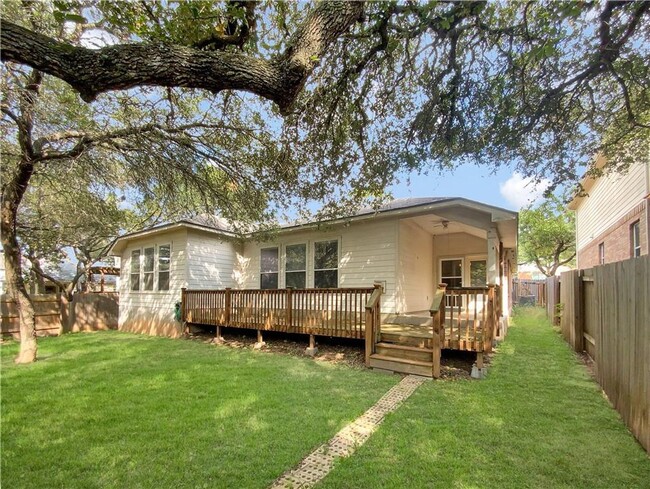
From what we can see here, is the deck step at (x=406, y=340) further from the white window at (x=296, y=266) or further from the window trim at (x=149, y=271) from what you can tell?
A: the window trim at (x=149, y=271)

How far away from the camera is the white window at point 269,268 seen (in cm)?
1103

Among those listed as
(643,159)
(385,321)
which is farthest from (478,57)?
(385,321)

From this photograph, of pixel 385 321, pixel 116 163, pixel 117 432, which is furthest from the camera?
pixel 385 321

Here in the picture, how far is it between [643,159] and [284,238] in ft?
28.3

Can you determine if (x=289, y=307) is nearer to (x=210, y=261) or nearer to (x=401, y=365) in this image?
(x=401, y=365)

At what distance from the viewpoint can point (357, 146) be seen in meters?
5.66

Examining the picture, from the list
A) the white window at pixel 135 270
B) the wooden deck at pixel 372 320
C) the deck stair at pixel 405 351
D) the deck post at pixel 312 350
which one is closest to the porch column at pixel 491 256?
the wooden deck at pixel 372 320

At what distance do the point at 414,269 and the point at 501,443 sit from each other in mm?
Answer: 6400

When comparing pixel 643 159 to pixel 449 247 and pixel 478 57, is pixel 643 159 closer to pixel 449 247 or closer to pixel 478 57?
pixel 478 57

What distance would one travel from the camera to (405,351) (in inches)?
247

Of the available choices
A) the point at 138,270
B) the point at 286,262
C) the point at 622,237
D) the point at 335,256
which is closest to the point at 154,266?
the point at 138,270

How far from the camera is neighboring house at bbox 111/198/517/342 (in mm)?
8430

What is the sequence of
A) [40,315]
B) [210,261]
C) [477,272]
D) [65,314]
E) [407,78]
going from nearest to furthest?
1. [407,78]
2. [477,272]
3. [40,315]
4. [210,261]
5. [65,314]

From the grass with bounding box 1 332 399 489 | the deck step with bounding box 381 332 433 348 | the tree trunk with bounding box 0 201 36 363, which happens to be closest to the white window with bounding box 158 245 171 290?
the tree trunk with bounding box 0 201 36 363
